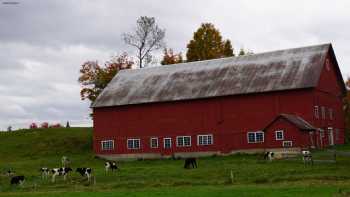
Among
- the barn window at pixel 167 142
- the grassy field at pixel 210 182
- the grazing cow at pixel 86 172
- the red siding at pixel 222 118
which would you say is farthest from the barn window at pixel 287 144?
the grazing cow at pixel 86 172

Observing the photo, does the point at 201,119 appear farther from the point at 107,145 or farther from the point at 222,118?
the point at 107,145

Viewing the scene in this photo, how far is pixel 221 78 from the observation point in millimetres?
57469

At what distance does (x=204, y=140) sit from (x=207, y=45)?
28.5 meters

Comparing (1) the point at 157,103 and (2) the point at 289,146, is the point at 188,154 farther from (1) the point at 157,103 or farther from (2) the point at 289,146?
(2) the point at 289,146

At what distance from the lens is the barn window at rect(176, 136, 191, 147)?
186 feet

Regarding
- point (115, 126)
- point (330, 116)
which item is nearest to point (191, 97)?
point (115, 126)

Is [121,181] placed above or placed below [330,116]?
below

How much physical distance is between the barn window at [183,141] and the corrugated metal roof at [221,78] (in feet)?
13.4

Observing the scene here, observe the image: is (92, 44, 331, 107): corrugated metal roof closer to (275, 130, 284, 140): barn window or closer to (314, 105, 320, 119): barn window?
(314, 105, 320, 119): barn window

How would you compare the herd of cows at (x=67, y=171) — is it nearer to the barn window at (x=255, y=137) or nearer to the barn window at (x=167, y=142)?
the barn window at (x=255, y=137)

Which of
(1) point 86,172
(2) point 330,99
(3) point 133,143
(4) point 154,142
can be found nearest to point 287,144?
(2) point 330,99

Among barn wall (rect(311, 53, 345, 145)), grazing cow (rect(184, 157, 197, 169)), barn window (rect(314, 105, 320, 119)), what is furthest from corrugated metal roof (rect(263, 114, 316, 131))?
grazing cow (rect(184, 157, 197, 169))

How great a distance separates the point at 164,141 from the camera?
57.9 m

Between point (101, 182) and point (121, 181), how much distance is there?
1445mm
